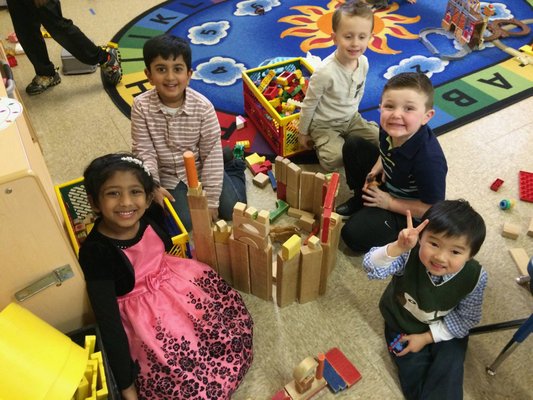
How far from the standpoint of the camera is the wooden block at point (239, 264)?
137 centimetres

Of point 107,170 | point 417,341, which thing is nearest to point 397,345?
point 417,341

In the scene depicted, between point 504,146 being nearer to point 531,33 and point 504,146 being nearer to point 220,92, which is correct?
point 531,33

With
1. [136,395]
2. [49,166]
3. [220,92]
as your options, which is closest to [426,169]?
[136,395]

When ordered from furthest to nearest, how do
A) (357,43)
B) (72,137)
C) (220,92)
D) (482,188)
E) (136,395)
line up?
(220,92) < (72,137) < (482,188) < (357,43) < (136,395)

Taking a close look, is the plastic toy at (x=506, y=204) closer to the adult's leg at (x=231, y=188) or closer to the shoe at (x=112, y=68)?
the adult's leg at (x=231, y=188)

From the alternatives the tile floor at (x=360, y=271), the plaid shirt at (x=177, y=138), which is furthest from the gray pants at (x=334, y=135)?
the plaid shirt at (x=177, y=138)

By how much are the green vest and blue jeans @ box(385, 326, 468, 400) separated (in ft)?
0.22

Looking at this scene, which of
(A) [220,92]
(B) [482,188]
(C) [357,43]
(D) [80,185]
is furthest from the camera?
(A) [220,92]

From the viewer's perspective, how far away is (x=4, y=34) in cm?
283

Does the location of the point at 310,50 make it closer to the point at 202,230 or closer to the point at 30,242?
the point at 202,230

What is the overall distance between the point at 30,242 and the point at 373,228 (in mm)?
1039

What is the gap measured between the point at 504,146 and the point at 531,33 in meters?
1.08

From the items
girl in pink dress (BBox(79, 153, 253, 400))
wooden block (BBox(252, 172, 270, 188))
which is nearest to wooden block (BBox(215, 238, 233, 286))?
girl in pink dress (BBox(79, 153, 253, 400))

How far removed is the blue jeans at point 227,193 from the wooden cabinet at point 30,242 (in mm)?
616
